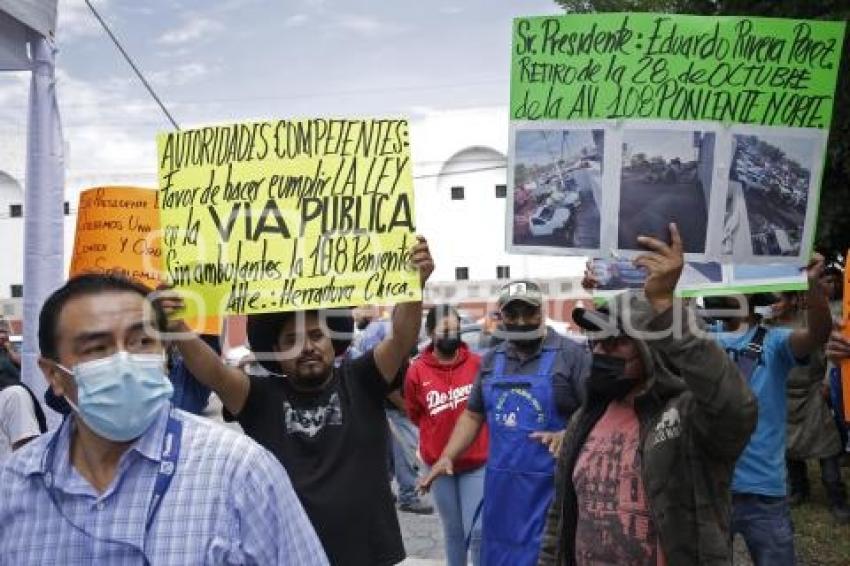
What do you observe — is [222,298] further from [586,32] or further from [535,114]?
[586,32]

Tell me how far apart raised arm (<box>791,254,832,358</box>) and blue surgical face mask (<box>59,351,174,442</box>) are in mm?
2543

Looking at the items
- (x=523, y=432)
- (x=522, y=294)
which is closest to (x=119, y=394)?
(x=523, y=432)

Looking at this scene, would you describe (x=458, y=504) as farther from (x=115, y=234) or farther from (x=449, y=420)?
(x=115, y=234)

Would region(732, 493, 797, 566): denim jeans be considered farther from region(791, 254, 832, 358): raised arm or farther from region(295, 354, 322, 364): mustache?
region(295, 354, 322, 364): mustache

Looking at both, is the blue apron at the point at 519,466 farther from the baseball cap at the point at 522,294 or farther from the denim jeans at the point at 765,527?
the denim jeans at the point at 765,527

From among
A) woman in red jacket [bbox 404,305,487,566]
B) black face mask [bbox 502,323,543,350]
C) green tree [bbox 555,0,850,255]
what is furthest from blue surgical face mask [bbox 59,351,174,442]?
green tree [bbox 555,0,850,255]

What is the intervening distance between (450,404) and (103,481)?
3.84 metres

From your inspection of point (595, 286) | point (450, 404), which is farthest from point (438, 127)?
point (595, 286)

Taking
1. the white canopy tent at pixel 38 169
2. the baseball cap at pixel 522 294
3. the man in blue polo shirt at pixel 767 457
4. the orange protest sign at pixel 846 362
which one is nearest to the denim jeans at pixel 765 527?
the man in blue polo shirt at pixel 767 457

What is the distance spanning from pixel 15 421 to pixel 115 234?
4.93 ft

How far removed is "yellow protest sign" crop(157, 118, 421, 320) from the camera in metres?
3.38

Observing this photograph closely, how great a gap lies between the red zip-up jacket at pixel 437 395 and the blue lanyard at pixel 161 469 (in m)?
3.73

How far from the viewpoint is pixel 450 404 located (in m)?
5.61

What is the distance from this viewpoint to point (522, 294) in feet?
15.7
